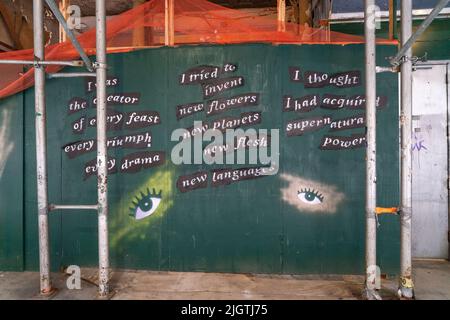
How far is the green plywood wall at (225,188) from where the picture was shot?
4504 mm

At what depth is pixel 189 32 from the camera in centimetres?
474

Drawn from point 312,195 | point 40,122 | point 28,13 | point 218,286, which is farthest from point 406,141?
point 28,13

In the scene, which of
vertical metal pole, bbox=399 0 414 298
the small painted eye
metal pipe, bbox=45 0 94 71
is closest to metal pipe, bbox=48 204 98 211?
metal pipe, bbox=45 0 94 71

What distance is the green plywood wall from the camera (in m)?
4.50

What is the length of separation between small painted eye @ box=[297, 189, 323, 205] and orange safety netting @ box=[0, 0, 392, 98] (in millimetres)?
1903

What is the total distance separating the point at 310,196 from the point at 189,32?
2.67 meters

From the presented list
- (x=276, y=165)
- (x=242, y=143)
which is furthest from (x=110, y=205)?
(x=276, y=165)

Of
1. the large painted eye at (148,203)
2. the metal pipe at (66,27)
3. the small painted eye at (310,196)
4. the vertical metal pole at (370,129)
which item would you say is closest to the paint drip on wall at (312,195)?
the small painted eye at (310,196)

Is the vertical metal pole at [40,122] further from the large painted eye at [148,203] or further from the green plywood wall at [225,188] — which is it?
the large painted eye at [148,203]

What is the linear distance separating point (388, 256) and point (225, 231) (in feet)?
6.80

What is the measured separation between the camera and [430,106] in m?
5.31

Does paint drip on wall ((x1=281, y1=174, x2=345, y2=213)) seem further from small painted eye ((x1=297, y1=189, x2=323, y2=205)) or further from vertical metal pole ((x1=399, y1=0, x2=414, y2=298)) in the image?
vertical metal pole ((x1=399, y1=0, x2=414, y2=298))

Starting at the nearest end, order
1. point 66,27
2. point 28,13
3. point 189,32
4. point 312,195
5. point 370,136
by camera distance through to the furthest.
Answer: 1. point 66,27
2. point 370,136
3. point 312,195
4. point 189,32
5. point 28,13

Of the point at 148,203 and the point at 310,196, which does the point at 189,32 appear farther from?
the point at 310,196
